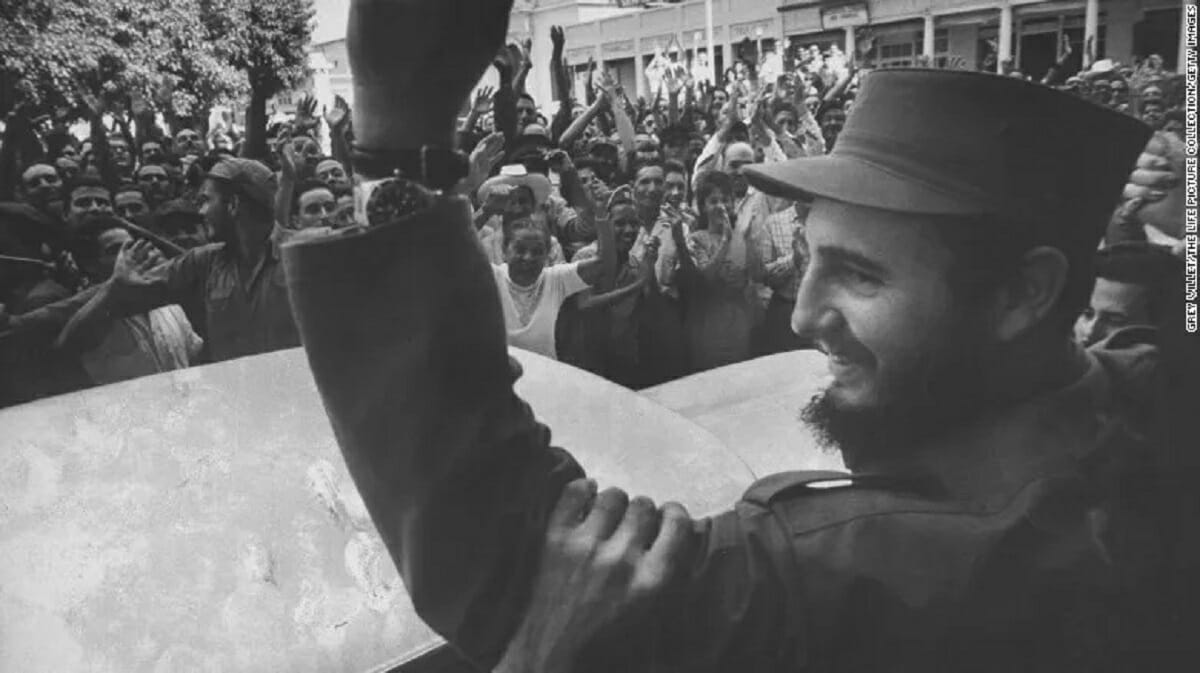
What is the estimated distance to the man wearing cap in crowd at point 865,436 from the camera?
0.86 metres

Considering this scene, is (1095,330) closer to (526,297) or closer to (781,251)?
(781,251)

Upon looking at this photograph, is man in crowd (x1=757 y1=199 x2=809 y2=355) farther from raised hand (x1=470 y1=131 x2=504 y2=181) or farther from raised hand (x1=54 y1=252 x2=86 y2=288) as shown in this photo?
raised hand (x1=54 y1=252 x2=86 y2=288)

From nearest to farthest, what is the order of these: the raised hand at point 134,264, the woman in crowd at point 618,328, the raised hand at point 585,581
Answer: the raised hand at point 585,581, the woman in crowd at point 618,328, the raised hand at point 134,264

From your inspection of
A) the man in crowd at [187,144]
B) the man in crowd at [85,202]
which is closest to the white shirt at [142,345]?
the man in crowd at [85,202]

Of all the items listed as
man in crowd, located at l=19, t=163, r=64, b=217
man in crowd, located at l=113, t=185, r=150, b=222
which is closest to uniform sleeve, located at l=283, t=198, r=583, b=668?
man in crowd, located at l=113, t=185, r=150, b=222

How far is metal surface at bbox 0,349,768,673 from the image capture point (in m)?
1.48

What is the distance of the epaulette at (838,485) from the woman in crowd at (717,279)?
92 cm

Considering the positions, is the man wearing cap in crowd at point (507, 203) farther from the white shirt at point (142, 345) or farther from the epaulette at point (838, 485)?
the white shirt at point (142, 345)

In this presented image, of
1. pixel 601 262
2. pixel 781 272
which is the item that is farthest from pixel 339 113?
pixel 781 272

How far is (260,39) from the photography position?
7.86 metres

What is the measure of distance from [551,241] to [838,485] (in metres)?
2.30

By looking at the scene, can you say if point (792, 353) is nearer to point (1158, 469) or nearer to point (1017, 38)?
point (1017, 38)

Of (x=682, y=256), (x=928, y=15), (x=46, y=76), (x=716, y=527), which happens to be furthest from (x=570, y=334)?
(x=46, y=76)

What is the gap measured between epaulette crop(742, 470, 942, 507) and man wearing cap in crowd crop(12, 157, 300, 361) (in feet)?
6.28
